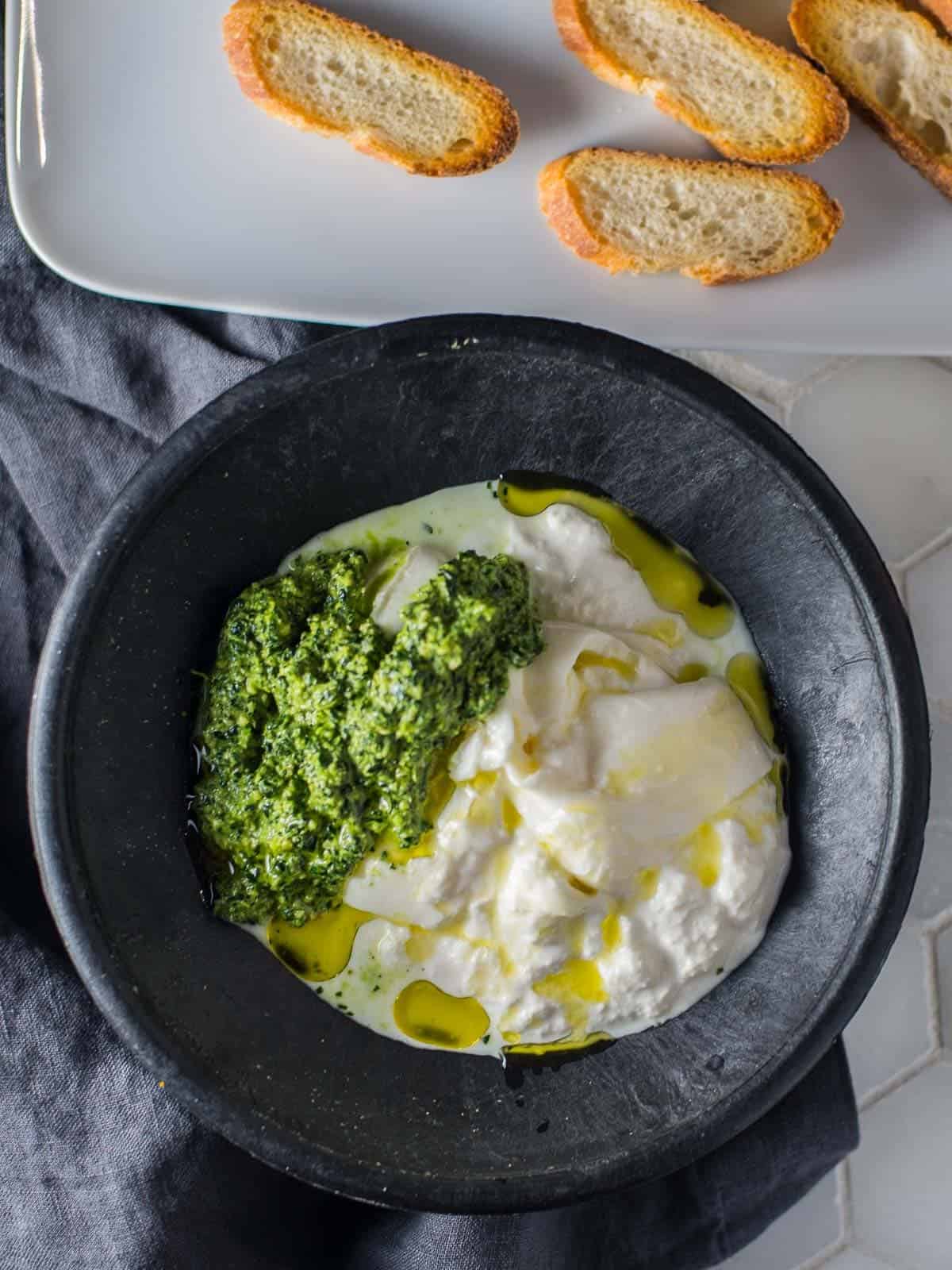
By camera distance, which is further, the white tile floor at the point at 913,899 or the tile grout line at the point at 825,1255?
the tile grout line at the point at 825,1255

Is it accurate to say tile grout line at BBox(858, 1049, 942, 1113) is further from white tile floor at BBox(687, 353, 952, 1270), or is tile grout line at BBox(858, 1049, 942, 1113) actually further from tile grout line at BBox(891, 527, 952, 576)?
tile grout line at BBox(891, 527, 952, 576)

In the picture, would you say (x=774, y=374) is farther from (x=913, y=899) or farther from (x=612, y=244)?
(x=913, y=899)

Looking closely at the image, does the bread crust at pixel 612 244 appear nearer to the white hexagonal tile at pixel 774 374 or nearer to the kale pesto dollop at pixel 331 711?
the white hexagonal tile at pixel 774 374

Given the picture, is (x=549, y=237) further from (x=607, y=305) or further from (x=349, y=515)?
(x=349, y=515)

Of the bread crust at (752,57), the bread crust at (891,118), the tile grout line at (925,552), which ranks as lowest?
the tile grout line at (925,552)

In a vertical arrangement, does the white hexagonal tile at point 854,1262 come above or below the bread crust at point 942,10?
below

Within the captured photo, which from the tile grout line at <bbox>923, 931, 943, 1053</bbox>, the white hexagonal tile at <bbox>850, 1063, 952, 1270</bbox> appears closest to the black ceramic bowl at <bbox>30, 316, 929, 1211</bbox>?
the tile grout line at <bbox>923, 931, 943, 1053</bbox>

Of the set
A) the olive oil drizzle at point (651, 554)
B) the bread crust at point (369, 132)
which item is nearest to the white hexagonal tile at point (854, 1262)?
→ the olive oil drizzle at point (651, 554)
